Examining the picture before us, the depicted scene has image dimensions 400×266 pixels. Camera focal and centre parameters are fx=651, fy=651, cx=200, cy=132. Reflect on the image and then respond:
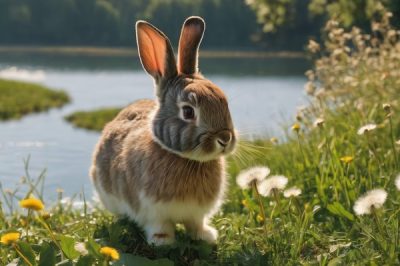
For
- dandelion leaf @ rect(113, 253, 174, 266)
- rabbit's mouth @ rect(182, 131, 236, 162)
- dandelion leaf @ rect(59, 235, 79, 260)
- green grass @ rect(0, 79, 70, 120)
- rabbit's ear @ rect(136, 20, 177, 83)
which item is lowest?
green grass @ rect(0, 79, 70, 120)

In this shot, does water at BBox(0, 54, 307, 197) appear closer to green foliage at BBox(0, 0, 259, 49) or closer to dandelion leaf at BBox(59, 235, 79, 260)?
dandelion leaf at BBox(59, 235, 79, 260)

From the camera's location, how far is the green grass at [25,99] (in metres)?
18.4

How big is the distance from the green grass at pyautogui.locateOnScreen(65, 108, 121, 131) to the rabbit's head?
45.7ft

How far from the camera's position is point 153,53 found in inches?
162

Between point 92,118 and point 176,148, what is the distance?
16.0 m

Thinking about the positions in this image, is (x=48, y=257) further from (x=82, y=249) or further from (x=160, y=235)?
(x=160, y=235)

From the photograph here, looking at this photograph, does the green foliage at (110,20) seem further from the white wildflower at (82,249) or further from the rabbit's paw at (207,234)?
the white wildflower at (82,249)

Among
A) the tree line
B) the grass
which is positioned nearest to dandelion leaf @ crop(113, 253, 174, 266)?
the grass

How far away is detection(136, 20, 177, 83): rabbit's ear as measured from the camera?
13.3 ft

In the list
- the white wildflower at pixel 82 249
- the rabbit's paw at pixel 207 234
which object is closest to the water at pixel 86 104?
the rabbit's paw at pixel 207 234

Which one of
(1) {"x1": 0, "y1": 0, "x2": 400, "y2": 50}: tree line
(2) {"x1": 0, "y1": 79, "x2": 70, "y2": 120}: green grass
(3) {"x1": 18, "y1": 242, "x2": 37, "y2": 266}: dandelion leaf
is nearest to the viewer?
(3) {"x1": 18, "y1": 242, "x2": 37, "y2": 266}: dandelion leaf

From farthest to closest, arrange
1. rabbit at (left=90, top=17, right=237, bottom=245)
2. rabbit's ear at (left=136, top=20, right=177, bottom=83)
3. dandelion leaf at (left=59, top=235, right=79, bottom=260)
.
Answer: rabbit's ear at (left=136, top=20, right=177, bottom=83) < rabbit at (left=90, top=17, right=237, bottom=245) < dandelion leaf at (left=59, top=235, right=79, bottom=260)

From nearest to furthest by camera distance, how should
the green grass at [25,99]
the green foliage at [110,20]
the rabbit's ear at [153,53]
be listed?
the rabbit's ear at [153,53] → the green grass at [25,99] → the green foliage at [110,20]

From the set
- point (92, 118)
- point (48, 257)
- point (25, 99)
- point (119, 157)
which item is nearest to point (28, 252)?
point (48, 257)
